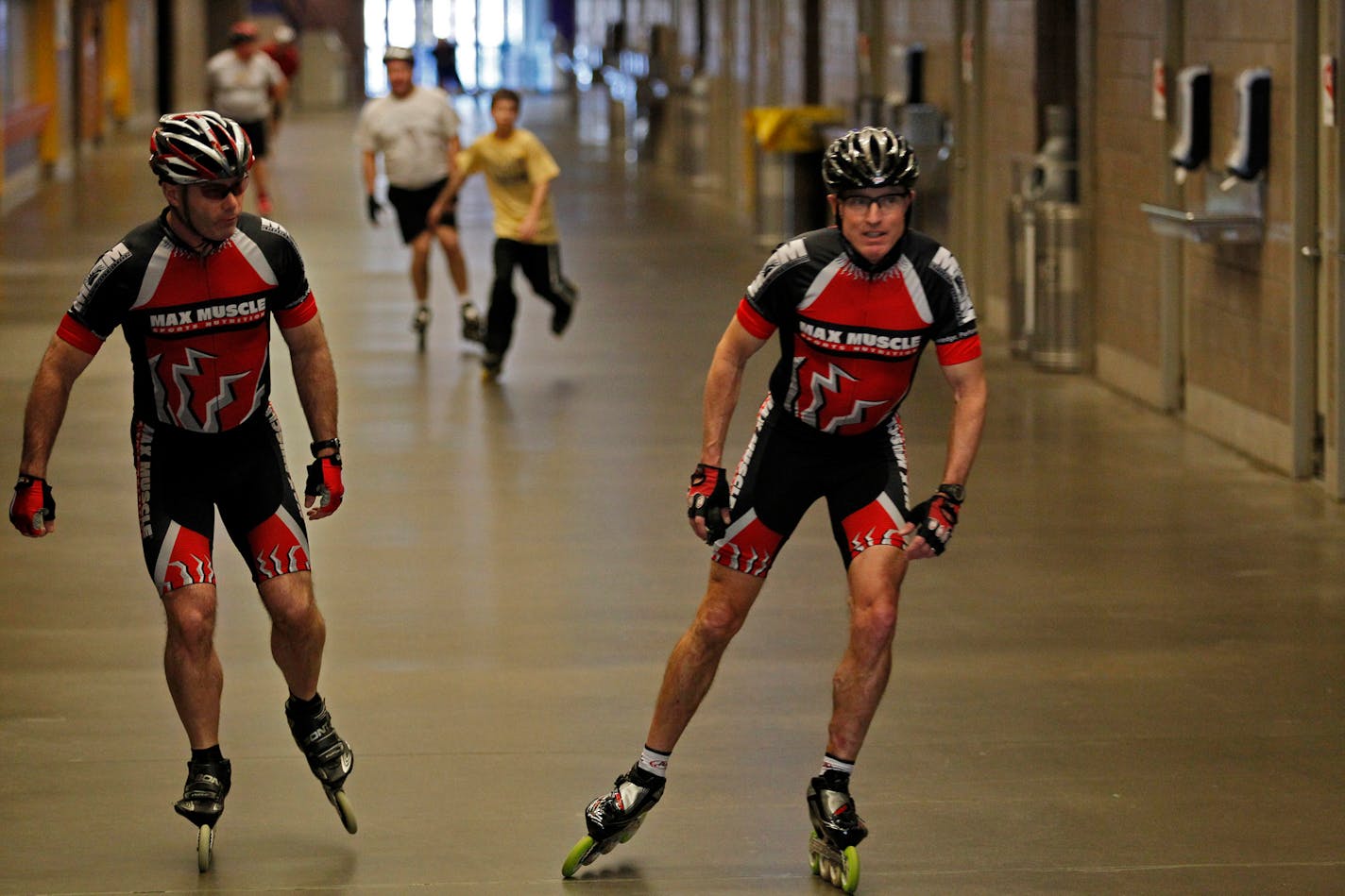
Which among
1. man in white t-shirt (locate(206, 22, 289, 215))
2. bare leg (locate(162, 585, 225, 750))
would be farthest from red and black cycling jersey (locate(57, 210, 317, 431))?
man in white t-shirt (locate(206, 22, 289, 215))

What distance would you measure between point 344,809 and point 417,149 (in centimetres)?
897

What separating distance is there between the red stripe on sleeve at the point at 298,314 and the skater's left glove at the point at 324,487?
0.35 m

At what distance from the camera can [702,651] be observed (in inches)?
206

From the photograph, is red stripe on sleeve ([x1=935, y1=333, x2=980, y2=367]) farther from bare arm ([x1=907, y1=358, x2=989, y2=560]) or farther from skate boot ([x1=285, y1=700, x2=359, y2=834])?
skate boot ([x1=285, y1=700, x2=359, y2=834])

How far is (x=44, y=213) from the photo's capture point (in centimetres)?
2409

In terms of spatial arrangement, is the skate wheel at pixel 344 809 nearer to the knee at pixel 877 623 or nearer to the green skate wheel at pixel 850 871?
the green skate wheel at pixel 850 871

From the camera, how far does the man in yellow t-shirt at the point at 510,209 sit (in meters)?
12.9

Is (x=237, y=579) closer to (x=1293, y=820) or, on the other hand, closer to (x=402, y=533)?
(x=402, y=533)

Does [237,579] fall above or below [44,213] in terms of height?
below

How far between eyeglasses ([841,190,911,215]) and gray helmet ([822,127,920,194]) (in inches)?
1.1

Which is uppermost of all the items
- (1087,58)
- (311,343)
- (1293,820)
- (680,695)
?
(1087,58)

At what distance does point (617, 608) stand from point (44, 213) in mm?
17814

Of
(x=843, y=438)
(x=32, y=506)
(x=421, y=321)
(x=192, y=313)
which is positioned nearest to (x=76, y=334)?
(x=192, y=313)

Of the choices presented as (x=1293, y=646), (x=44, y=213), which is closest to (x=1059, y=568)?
(x=1293, y=646)
